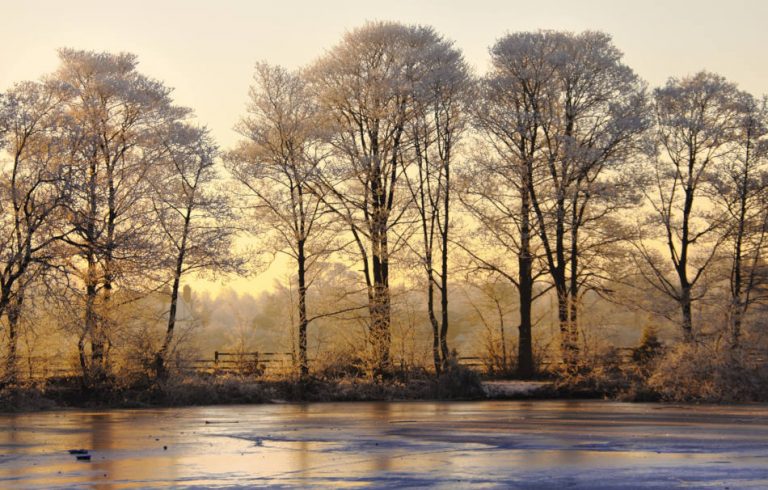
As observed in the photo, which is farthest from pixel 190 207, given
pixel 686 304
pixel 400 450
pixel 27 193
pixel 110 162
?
pixel 400 450

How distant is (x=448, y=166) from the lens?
48.0 metres

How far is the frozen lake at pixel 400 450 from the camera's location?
47.1 ft

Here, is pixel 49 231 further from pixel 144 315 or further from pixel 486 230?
pixel 486 230

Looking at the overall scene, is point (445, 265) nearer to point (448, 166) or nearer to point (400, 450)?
point (448, 166)

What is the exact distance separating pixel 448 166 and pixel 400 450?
99.4ft

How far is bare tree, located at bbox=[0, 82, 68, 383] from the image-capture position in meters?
35.2

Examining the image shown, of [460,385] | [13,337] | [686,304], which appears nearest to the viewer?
[13,337]

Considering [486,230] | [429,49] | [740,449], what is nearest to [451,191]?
[486,230]

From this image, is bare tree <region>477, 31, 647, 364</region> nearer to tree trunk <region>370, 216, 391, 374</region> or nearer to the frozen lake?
tree trunk <region>370, 216, 391, 374</region>

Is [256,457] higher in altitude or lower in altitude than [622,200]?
lower

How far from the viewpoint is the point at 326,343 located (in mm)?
49438

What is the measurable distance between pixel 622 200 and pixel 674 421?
23430 millimetres

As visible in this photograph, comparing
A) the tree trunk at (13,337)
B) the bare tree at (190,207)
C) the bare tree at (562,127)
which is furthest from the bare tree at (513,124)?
the tree trunk at (13,337)

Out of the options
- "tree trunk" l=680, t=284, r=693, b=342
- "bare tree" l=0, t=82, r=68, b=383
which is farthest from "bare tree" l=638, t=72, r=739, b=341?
"bare tree" l=0, t=82, r=68, b=383
